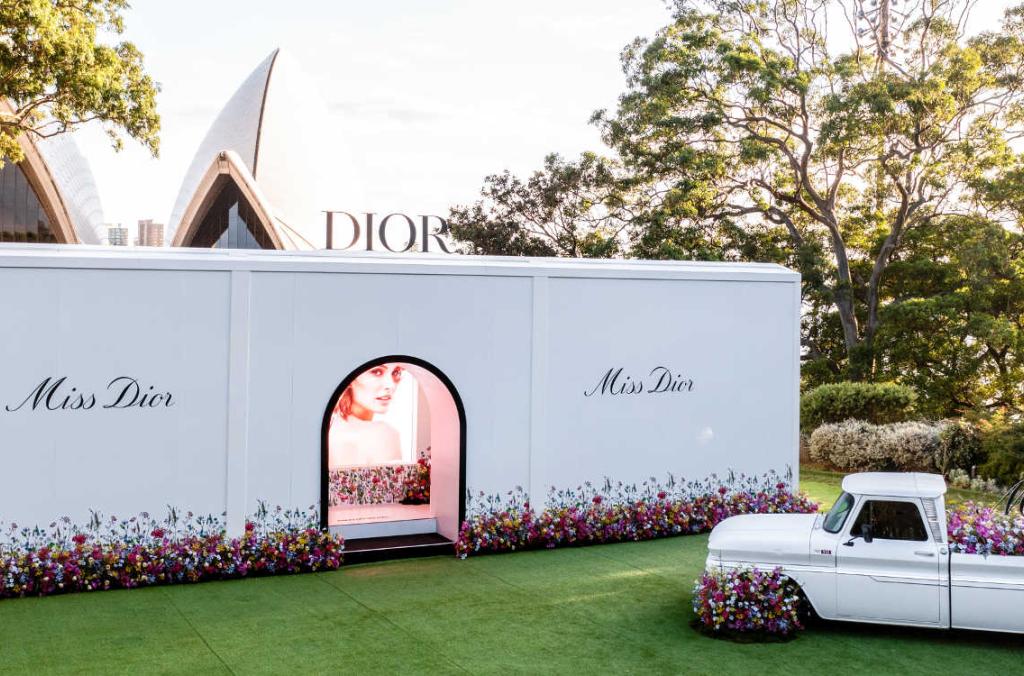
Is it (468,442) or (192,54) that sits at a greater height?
(192,54)

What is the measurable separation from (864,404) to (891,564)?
1319 centimetres

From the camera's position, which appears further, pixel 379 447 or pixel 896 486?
pixel 379 447

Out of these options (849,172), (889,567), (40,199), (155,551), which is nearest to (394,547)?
(155,551)

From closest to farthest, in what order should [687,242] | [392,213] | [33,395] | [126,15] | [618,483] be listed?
[33,395], [618,483], [392,213], [126,15], [687,242]

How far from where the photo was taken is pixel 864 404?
20.5m

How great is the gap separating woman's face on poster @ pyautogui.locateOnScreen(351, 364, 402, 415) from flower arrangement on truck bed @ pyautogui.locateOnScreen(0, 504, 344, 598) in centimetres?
329

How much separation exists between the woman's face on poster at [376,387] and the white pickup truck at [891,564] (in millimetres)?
6536

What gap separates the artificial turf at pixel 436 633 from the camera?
24.6 feet

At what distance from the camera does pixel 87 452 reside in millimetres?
9836

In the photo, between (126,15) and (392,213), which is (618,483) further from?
(126,15)

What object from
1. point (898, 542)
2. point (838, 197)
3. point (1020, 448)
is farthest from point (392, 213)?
point (838, 197)

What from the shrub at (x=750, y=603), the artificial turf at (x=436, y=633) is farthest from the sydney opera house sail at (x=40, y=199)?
the shrub at (x=750, y=603)

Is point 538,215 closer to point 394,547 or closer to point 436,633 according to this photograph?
point 394,547

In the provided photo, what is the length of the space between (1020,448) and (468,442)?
10.1 metres
